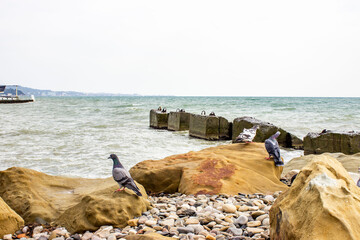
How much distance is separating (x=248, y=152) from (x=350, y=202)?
4642 mm

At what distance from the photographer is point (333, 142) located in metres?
9.74

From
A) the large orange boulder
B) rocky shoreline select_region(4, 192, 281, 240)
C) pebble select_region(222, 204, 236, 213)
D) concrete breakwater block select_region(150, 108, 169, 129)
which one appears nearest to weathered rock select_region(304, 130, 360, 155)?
the large orange boulder

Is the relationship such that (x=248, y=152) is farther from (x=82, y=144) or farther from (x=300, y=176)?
(x=82, y=144)

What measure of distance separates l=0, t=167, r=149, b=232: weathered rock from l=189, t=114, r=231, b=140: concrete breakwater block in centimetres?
843

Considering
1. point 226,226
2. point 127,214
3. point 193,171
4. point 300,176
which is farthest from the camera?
point 193,171

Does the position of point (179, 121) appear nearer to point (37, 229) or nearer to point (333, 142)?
point (333, 142)

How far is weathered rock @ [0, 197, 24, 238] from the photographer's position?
385 centimetres

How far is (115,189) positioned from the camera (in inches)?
177

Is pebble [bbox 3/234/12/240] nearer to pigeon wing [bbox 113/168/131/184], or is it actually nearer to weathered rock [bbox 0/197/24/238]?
weathered rock [bbox 0/197/24/238]

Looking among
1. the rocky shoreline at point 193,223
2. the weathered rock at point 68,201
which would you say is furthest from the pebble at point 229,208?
the weathered rock at point 68,201

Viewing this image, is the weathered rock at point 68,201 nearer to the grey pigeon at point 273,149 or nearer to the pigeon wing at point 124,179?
the pigeon wing at point 124,179

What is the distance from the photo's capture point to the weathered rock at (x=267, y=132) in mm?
11727

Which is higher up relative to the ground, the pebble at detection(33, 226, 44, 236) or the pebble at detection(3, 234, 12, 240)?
the pebble at detection(3, 234, 12, 240)

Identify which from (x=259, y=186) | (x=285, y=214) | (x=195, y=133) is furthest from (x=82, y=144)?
(x=285, y=214)
